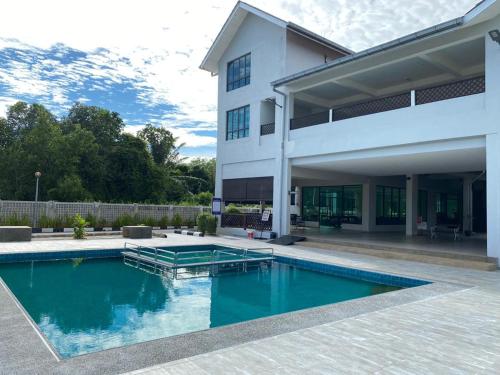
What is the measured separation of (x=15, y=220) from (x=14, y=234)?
3.58 metres

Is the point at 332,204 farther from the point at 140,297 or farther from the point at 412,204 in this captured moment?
the point at 140,297

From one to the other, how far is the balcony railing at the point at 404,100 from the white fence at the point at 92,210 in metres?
9.60

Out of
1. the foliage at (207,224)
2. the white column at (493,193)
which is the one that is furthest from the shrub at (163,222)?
the white column at (493,193)

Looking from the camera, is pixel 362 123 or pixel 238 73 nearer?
pixel 362 123

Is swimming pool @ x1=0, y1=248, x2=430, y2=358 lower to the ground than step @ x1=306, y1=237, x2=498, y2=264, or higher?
lower

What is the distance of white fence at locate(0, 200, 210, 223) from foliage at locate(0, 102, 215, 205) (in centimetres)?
255

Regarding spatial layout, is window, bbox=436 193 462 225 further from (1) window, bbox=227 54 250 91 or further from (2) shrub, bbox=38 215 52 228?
(2) shrub, bbox=38 215 52 228

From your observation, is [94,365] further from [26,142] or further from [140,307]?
[26,142]

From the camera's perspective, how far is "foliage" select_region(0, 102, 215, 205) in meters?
25.5

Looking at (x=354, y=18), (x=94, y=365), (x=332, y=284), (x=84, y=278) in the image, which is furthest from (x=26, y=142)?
(x=94, y=365)

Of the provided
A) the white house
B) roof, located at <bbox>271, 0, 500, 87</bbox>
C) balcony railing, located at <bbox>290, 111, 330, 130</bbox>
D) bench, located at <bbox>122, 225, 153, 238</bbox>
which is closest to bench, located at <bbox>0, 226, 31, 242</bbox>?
bench, located at <bbox>122, 225, 153, 238</bbox>

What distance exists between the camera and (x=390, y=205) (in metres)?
23.6

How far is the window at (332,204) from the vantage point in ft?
75.6

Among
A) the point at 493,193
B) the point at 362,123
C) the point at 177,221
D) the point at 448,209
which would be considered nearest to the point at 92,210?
the point at 177,221
